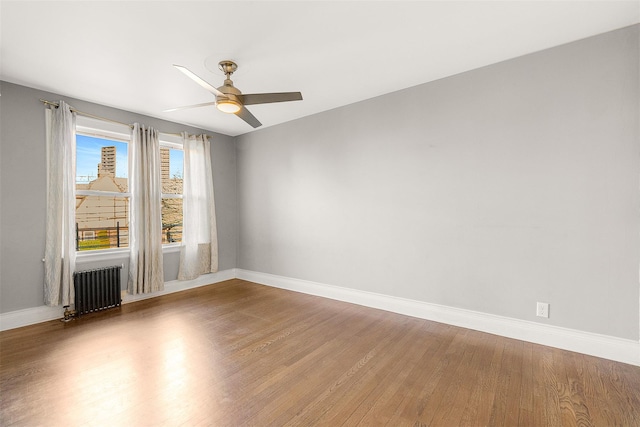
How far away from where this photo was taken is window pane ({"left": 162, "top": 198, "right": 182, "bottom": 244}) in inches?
179

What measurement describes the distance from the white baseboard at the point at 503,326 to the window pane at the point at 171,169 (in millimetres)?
2877

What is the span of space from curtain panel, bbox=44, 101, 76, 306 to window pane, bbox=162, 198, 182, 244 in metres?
1.22

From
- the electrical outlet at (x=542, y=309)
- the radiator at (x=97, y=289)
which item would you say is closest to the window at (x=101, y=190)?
the radiator at (x=97, y=289)

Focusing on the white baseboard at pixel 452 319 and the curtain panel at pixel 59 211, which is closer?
the white baseboard at pixel 452 319

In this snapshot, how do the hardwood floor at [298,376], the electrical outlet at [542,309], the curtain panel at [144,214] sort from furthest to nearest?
the curtain panel at [144,214] < the electrical outlet at [542,309] < the hardwood floor at [298,376]

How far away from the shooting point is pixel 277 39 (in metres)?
2.37

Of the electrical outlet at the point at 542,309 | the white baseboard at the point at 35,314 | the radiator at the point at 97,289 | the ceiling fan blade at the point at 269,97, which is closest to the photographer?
the ceiling fan blade at the point at 269,97

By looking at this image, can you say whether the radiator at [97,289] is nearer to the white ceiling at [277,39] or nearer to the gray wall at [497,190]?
the white ceiling at [277,39]

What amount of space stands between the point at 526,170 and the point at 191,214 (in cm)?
463

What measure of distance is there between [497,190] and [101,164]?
4.97m

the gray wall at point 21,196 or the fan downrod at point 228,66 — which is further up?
the fan downrod at point 228,66

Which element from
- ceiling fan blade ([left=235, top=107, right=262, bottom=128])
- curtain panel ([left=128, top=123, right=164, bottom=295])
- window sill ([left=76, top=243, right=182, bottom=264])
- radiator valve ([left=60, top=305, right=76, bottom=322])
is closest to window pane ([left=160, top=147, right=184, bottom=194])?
curtain panel ([left=128, top=123, right=164, bottom=295])

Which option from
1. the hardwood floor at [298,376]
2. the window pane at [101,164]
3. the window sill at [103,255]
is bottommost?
the hardwood floor at [298,376]

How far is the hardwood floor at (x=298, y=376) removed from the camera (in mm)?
1725
